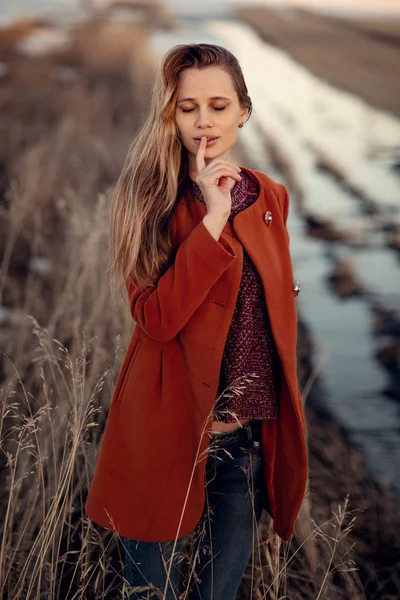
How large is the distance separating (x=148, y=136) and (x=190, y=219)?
0.23m

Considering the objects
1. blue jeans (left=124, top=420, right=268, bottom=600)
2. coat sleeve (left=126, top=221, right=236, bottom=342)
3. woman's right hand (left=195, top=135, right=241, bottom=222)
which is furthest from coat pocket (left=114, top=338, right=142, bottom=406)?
woman's right hand (left=195, top=135, right=241, bottom=222)

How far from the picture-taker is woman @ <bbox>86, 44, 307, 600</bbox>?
6.38ft

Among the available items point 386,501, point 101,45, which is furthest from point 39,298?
point 101,45

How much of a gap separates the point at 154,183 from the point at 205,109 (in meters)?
0.22

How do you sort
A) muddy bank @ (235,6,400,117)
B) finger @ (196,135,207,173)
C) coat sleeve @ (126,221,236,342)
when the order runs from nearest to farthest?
coat sleeve @ (126,221,236,342) → finger @ (196,135,207,173) → muddy bank @ (235,6,400,117)

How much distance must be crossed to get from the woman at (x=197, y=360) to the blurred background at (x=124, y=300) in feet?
0.53

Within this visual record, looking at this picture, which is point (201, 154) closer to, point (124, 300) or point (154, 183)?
point (154, 183)

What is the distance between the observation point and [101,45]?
18312 millimetres

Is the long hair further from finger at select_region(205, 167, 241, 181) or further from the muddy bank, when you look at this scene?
the muddy bank

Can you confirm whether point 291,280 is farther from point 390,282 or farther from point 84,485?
point 390,282

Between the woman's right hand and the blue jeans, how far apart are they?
0.55 meters

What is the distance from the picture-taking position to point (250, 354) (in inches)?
80.0

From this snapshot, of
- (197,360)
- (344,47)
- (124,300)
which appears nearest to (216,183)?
(197,360)

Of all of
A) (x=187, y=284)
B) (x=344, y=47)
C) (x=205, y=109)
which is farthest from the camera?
(x=344, y=47)
